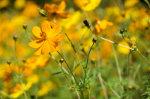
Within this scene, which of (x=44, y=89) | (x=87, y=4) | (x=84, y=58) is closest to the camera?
(x=87, y=4)

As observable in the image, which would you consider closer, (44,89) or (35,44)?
(35,44)

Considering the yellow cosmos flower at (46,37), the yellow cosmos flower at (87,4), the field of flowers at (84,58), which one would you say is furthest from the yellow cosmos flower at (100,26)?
the yellow cosmos flower at (46,37)

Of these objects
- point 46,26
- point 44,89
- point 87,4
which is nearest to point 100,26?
point 87,4

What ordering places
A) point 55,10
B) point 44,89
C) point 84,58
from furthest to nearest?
point 44,89 < point 84,58 < point 55,10

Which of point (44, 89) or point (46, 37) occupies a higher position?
point (46, 37)

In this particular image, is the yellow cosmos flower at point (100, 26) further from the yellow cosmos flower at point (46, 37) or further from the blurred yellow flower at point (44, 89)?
the blurred yellow flower at point (44, 89)

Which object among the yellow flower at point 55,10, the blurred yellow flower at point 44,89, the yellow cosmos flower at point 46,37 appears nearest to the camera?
the yellow cosmos flower at point 46,37

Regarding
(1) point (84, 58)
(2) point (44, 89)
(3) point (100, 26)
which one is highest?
(3) point (100, 26)

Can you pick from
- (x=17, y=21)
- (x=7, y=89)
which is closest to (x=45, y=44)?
(x=7, y=89)

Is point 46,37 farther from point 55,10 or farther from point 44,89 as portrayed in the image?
point 44,89
